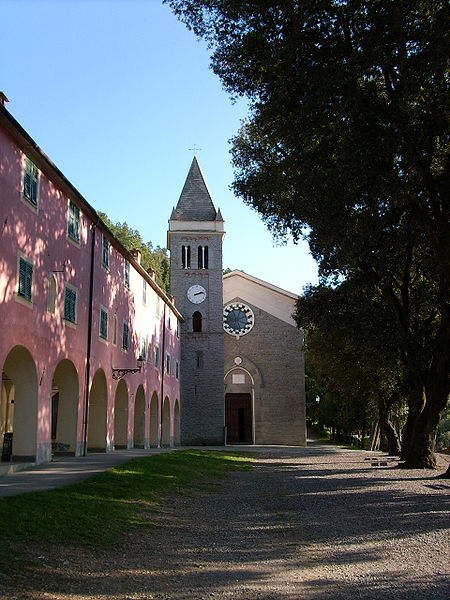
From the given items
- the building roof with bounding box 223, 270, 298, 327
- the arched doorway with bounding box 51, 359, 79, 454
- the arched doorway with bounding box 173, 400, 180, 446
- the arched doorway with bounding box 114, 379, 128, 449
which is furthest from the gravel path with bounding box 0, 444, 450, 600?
the building roof with bounding box 223, 270, 298, 327

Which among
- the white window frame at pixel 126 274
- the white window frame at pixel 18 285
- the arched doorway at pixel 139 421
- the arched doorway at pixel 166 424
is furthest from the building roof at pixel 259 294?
the white window frame at pixel 18 285

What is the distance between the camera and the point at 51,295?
1891 centimetres

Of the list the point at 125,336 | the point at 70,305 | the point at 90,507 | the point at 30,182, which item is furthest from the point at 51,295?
the point at 90,507

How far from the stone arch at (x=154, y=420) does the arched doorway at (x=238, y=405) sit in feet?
48.7

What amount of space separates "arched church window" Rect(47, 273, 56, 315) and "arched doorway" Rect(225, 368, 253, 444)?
3285 cm

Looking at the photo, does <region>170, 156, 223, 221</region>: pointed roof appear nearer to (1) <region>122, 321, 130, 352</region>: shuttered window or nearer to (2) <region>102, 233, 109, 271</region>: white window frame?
(1) <region>122, 321, 130, 352</region>: shuttered window

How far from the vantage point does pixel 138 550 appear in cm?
805

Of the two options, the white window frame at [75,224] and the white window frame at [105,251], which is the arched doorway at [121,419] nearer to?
the white window frame at [105,251]

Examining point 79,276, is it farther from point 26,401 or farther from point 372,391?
point 372,391

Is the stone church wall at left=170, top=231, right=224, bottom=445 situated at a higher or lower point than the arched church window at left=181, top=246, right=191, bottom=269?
lower

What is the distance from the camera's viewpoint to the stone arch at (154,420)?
1398 inches

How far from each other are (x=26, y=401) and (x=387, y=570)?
12703 mm

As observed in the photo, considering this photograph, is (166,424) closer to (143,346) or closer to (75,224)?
(143,346)

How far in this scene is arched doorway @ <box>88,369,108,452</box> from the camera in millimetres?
24344
